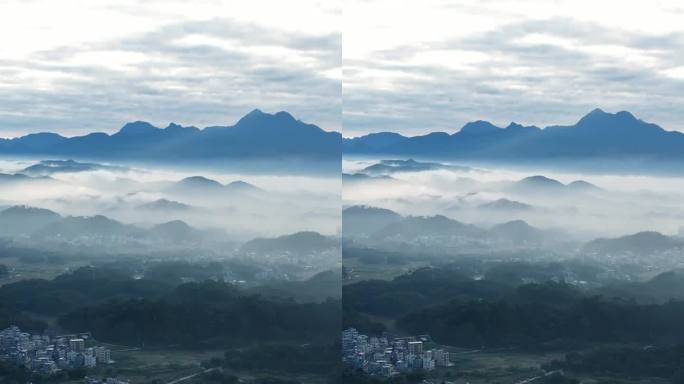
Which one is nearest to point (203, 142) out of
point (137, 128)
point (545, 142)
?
point (137, 128)

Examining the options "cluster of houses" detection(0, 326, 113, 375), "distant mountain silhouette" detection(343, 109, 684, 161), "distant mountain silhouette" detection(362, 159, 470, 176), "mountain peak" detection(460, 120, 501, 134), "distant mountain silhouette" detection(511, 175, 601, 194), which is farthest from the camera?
"distant mountain silhouette" detection(362, 159, 470, 176)

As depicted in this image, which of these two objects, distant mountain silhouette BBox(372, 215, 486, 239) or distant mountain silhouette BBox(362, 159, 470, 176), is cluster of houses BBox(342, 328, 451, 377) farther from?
distant mountain silhouette BBox(362, 159, 470, 176)

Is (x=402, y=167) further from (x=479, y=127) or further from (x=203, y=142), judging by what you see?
(x=203, y=142)

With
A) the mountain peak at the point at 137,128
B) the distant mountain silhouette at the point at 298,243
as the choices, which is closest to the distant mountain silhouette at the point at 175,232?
the distant mountain silhouette at the point at 298,243

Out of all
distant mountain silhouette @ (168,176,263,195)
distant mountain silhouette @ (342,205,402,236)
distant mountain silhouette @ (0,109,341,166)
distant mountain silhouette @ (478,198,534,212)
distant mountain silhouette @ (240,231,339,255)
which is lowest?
distant mountain silhouette @ (240,231,339,255)

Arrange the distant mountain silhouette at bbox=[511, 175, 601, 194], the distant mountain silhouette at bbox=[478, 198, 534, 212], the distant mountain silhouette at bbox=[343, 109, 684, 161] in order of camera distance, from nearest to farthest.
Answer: the distant mountain silhouette at bbox=[343, 109, 684, 161]
the distant mountain silhouette at bbox=[511, 175, 601, 194]
the distant mountain silhouette at bbox=[478, 198, 534, 212]

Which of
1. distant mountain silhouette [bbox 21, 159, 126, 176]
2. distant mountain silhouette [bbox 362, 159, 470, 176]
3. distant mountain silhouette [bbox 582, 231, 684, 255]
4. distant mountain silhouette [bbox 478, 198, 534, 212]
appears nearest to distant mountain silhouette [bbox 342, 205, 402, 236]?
distant mountain silhouette [bbox 362, 159, 470, 176]
